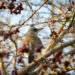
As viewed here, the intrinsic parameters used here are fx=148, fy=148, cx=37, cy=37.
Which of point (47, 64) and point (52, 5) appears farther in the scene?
point (52, 5)

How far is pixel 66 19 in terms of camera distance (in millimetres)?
3961

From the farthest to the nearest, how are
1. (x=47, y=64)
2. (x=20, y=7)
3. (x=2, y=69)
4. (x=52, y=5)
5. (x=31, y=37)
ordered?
(x=31, y=37) → (x=52, y=5) → (x=20, y=7) → (x=47, y=64) → (x=2, y=69)

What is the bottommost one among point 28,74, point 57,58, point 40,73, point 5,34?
point 40,73

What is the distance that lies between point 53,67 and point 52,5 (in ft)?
10.9

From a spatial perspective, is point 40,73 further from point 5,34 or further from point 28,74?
point 5,34

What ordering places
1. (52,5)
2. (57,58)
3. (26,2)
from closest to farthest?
(57,58)
(26,2)
(52,5)

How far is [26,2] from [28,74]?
10.3 feet

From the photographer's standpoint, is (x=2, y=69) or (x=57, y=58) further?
(x=57, y=58)

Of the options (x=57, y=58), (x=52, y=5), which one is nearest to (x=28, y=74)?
(x=57, y=58)

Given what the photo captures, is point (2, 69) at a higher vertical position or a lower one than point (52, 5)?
lower

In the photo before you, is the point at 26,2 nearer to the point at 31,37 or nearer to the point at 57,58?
the point at 31,37

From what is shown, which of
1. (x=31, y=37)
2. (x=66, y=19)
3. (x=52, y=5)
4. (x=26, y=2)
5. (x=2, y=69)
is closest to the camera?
(x=2, y=69)

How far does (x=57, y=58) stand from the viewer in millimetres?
2572

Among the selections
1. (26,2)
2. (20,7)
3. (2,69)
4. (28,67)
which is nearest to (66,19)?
(20,7)
